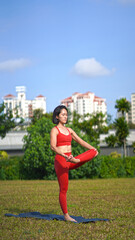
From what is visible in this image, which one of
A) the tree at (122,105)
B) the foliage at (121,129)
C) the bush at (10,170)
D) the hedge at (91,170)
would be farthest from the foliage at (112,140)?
the bush at (10,170)

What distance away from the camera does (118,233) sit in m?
6.20

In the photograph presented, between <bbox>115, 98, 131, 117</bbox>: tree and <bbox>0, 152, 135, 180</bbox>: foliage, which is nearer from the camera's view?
<bbox>0, 152, 135, 180</bbox>: foliage

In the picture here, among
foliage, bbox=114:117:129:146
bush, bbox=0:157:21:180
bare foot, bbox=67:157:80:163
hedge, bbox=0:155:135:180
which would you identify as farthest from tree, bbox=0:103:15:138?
bare foot, bbox=67:157:80:163

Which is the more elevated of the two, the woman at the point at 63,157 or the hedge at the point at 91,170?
the woman at the point at 63,157

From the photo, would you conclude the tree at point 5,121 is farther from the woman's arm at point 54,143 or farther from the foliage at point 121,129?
the woman's arm at point 54,143

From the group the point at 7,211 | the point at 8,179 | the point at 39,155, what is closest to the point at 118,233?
the point at 7,211

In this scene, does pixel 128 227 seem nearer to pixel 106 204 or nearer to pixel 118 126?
pixel 106 204

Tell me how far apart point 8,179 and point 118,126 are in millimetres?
14724

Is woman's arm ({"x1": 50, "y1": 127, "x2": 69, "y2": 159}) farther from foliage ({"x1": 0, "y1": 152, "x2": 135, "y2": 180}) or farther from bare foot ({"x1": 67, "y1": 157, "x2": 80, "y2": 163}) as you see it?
foliage ({"x1": 0, "y1": 152, "x2": 135, "y2": 180})

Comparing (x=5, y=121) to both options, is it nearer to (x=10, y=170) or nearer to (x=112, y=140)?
(x=10, y=170)

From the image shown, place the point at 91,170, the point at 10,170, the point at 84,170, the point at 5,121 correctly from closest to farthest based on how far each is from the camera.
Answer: the point at 84,170 < the point at 91,170 < the point at 10,170 < the point at 5,121

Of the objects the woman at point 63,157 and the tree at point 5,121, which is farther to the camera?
the tree at point 5,121

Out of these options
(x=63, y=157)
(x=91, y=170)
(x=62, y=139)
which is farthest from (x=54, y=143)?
(x=91, y=170)

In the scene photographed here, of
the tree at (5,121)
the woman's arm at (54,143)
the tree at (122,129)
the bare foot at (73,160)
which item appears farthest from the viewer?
the tree at (122,129)
